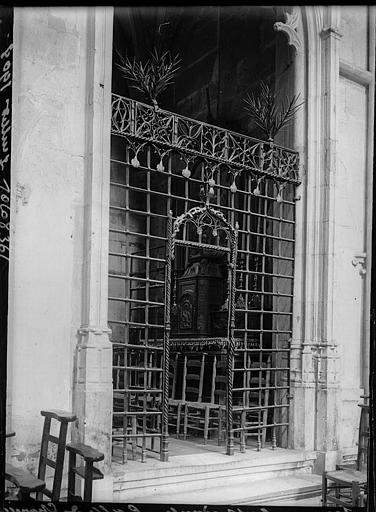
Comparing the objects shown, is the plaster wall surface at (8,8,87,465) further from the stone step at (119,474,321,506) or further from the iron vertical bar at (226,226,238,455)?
the iron vertical bar at (226,226,238,455)

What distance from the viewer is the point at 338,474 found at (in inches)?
198

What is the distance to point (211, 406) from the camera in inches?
270

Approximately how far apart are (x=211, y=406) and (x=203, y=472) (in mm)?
1295

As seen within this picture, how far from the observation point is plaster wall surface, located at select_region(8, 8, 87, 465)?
473 centimetres

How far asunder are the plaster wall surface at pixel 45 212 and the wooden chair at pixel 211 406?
2.42 meters

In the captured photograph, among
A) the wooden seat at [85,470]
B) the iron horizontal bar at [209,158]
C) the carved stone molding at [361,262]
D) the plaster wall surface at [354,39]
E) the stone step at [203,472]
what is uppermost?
the plaster wall surface at [354,39]

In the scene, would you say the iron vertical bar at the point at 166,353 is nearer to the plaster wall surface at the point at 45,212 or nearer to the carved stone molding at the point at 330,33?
the plaster wall surface at the point at 45,212

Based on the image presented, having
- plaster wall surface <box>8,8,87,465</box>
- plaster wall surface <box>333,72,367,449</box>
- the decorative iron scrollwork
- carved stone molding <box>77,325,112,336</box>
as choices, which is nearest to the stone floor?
plaster wall surface <box>333,72,367,449</box>

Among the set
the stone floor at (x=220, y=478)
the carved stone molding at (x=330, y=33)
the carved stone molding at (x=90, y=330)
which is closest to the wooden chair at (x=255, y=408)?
the stone floor at (x=220, y=478)

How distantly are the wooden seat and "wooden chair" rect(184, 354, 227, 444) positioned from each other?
2.59m

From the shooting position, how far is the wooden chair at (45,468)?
382 centimetres

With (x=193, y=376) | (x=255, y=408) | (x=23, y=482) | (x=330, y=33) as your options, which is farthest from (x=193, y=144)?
(x=23, y=482)

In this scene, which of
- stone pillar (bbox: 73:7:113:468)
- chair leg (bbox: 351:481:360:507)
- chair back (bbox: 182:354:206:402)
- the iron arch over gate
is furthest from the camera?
chair back (bbox: 182:354:206:402)

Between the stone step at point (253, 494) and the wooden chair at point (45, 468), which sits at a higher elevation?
the wooden chair at point (45, 468)
